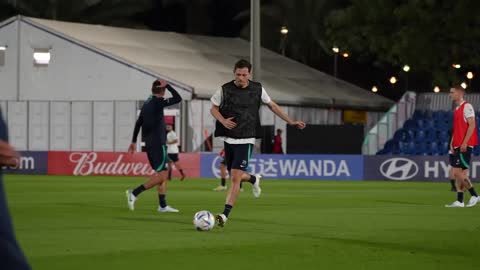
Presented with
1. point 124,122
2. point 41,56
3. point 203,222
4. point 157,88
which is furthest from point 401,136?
point 203,222

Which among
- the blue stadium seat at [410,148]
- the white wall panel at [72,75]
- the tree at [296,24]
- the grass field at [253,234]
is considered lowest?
the grass field at [253,234]

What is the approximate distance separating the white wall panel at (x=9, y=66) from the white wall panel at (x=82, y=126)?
344 cm

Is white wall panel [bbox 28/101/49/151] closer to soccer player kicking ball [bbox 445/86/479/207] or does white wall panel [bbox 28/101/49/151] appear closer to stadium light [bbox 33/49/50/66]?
stadium light [bbox 33/49/50/66]

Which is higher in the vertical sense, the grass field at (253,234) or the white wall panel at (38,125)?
the white wall panel at (38,125)

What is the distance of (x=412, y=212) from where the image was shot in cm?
2206

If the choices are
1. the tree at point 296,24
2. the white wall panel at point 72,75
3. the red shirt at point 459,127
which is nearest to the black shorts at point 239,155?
the red shirt at point 459,127

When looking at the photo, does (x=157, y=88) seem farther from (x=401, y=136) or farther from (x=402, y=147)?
(x=401, y=136)

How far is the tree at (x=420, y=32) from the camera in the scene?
54625mm

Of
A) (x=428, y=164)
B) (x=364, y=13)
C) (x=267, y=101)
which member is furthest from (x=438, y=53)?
(x=267, y=101)

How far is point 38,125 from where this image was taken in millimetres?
54094

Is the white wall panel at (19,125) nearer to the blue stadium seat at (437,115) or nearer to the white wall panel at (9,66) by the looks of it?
the white wall panel at (9,66)

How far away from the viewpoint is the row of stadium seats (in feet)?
167

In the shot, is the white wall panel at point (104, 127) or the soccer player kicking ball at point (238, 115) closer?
the soccer player kicking ball at point (238, 115)

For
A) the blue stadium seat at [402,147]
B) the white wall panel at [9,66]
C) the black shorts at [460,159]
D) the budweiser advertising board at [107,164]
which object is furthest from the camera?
the white wall panel at [9,66]
